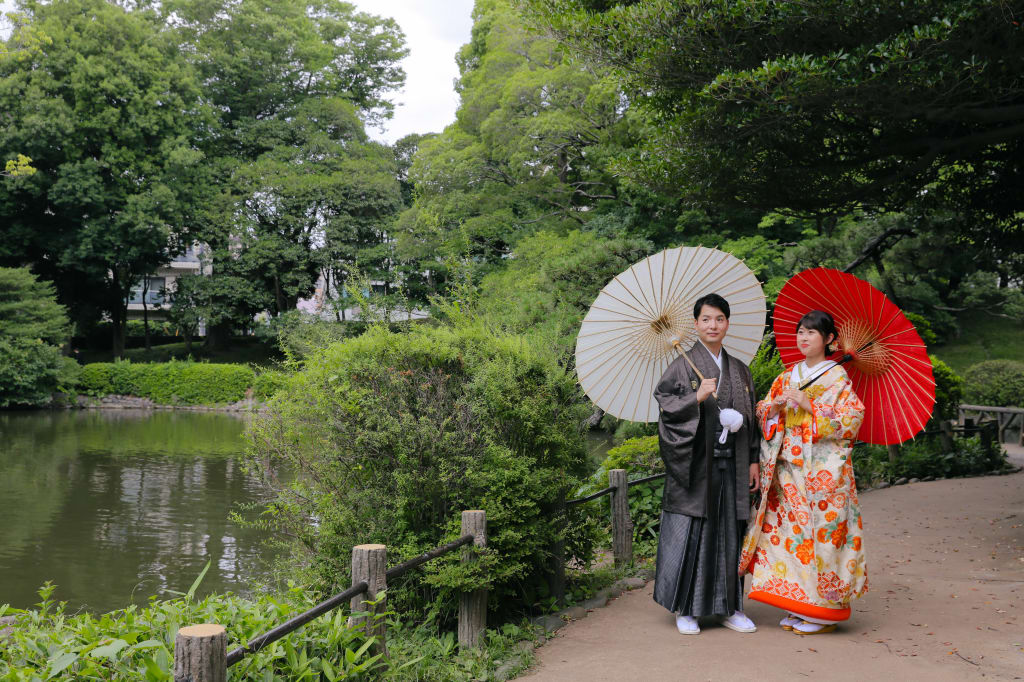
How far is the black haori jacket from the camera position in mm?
3887

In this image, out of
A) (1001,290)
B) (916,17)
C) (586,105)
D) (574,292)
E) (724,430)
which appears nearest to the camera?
(724,430)

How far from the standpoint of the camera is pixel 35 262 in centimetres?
2858

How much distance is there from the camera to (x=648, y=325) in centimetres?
431

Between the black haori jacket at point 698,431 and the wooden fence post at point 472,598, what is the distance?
100 centimetres

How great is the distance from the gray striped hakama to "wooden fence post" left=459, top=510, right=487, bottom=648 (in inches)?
38.3

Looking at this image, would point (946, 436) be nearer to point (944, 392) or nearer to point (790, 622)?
point (944, 392)

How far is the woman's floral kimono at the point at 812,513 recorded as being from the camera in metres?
3.78

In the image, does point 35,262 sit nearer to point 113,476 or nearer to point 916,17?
point 113,476

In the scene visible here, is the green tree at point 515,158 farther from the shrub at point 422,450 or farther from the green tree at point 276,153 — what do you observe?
the shrub at point 422,450

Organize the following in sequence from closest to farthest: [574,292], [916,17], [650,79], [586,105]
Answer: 1. [916,17]
2. [650,79]
3. [574,292]
4. [586,105]

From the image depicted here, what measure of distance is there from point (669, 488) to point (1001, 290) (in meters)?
20.5

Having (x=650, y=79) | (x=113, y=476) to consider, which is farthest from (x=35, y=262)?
(x=650, y=79)

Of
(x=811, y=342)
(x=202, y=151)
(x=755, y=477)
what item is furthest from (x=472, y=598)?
(x=202, y=151)

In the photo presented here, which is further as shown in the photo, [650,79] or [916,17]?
[650,79]
